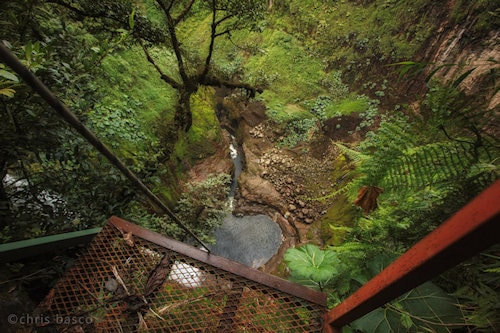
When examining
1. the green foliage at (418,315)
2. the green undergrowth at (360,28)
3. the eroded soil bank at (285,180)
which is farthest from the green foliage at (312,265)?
the green undergrowth at (360,28)

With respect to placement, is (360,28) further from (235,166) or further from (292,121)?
(235,166)

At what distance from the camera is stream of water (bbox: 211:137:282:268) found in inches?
251

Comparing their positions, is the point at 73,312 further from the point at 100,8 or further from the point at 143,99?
the point at 143,99

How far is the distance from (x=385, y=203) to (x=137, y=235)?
8.59ft

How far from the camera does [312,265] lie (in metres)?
1.97

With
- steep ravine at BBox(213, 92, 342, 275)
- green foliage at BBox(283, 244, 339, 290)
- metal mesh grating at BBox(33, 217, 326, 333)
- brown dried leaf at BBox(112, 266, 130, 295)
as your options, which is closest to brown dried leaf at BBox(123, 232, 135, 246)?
metal mesh grating at BBox(33, 217, 326, 333)

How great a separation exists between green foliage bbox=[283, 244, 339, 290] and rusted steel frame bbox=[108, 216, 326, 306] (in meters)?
0.49

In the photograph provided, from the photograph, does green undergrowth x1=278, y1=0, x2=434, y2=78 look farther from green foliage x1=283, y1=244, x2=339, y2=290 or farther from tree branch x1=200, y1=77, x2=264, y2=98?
green foliage x1=283, y1=244, x2=339, y2=290

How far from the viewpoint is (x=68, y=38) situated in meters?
2.44

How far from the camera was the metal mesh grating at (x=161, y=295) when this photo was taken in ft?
3.84

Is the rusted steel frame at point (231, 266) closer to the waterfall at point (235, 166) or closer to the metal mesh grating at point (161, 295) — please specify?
the metal mesh grating at point (161, 295)

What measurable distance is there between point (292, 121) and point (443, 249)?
848 cm

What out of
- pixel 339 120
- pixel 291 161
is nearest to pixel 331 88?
pixel 339 120

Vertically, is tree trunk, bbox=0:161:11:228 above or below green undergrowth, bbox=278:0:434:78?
below
